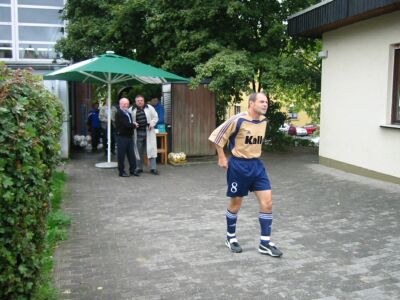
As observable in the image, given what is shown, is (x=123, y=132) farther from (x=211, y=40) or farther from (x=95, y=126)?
(x=95, y=126)

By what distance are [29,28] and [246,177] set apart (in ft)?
47.1

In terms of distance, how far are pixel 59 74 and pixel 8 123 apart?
8820mm

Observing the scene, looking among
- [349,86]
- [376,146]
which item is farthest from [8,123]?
[349,86]

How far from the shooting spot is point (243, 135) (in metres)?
5.14

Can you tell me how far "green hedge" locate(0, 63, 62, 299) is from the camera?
278 cm

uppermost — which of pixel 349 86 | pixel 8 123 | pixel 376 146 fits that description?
pixel 349 86

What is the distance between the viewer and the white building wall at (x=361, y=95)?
9.27 m

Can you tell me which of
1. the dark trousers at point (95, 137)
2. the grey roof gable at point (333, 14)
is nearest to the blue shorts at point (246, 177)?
the grey roof gable at point (333, 14)

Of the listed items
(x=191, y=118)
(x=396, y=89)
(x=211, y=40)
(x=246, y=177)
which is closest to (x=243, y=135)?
(x=246, y=177)

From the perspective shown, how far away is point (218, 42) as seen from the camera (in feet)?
42.7

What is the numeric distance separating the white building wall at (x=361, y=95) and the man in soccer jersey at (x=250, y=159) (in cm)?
487

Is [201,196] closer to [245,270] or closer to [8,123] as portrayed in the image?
[245,270]

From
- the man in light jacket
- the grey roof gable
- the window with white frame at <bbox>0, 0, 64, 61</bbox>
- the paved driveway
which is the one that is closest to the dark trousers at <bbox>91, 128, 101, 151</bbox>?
the window with white frame at <bbox>0, 0, 64, 61</bbox>

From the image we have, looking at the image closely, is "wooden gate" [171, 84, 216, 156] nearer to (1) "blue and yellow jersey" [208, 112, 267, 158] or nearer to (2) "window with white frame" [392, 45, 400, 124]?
(2) "window with white frame" [392, 45, 400, 124]
